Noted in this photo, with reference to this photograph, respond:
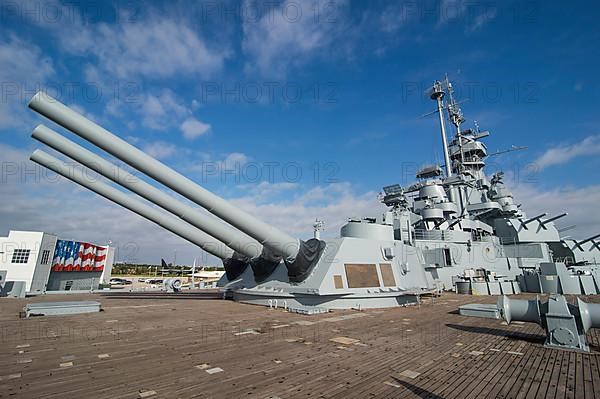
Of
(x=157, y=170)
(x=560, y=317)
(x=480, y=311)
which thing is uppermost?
(x=157, y=170)

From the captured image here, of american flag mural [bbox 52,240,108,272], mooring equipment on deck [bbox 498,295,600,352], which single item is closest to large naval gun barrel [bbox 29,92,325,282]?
mooring equipment on deck [bbox 498,295,600,352]

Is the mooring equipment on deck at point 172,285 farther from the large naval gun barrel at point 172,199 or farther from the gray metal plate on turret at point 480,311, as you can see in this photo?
the gray metal plate on turret at point 480,311

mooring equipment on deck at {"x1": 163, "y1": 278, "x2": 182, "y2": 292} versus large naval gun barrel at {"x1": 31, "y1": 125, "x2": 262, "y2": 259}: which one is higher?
large naval gun barrel at {"x1": 31, "y1": 125, "x2": 262, "y2": 259}

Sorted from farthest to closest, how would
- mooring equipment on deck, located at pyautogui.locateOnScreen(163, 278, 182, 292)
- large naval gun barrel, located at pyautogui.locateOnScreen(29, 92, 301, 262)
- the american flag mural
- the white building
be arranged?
the american flag mural, the white building, mooring equipment on deck, located at pyautogui.locateOnScreen(163, 278, 182, 292), large naval gun barrel, located at pyautogui.locateOnScreen(29, 92, 301, 262)

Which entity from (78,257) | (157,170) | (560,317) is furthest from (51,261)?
(560,317)

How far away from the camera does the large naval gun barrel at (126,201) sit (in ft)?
30.9

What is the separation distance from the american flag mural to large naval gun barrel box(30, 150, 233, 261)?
19.0 m

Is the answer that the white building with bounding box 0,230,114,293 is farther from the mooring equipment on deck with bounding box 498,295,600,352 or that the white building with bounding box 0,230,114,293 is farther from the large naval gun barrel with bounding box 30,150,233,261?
the mooring equipment on deck with bounding box 498,295,600,352

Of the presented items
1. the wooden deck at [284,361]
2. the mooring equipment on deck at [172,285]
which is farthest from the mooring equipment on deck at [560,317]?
the mooring equipment on deck at [172,285]

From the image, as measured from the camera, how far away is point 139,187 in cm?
906

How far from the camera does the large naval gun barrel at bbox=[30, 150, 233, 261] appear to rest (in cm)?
942

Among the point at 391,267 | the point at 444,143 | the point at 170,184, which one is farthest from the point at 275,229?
the point at 444,143

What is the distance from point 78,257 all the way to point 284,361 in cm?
2926

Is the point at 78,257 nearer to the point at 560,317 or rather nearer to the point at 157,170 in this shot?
the point at 157,170
